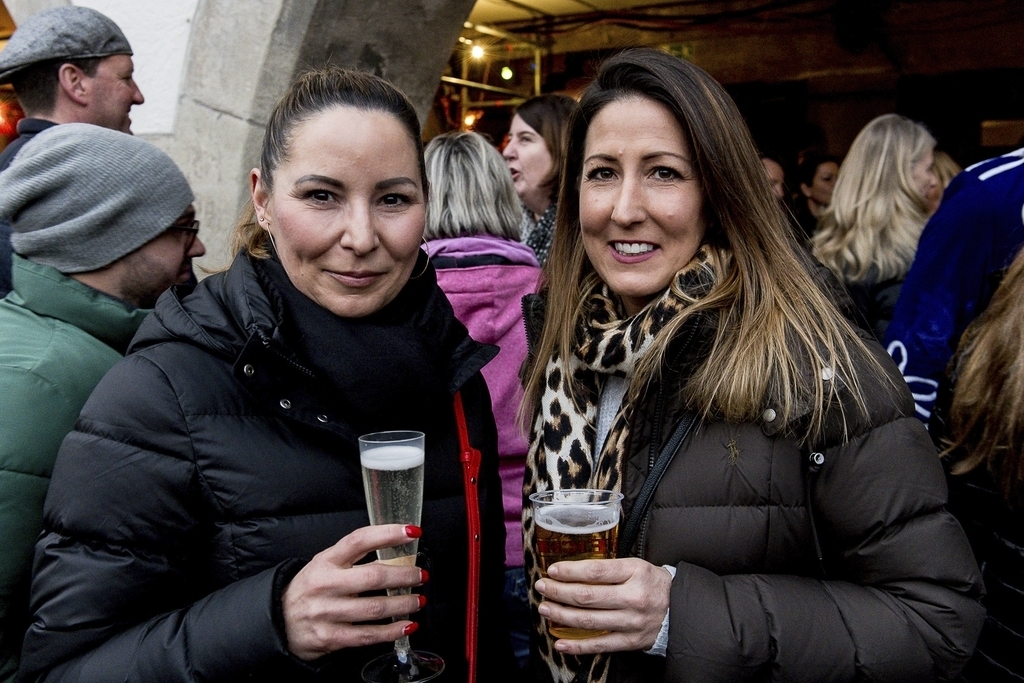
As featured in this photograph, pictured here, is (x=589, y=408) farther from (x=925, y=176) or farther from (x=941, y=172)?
(x=941, y=172)

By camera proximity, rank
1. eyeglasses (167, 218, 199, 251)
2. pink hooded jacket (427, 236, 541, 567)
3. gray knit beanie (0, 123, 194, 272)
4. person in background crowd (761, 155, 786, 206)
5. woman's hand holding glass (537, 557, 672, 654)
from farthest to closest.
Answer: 1. person in background crowd (761, 155, 786, 206)
2. pink hooded jacket (427, 236, 541, 567)
3. eyeglasses (167, 218, 199, 251)
4. gray knit beanie (0, 123, 194, 272)
5. woman's hand holding glass (537, 557, 672, 654)

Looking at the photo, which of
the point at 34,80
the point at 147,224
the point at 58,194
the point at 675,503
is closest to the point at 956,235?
the point at 675,503

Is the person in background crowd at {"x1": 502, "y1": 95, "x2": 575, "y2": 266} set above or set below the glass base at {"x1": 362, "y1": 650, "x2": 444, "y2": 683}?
above

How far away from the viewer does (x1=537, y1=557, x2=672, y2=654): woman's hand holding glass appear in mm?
1338

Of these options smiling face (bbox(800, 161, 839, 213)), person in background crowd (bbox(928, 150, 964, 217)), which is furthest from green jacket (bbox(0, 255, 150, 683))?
smiling face (bbox(800, 161, 839, 213))

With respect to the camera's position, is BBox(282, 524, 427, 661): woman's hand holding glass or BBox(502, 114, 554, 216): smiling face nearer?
BBox(282, 524, 427, 661): woman's hand holding glass

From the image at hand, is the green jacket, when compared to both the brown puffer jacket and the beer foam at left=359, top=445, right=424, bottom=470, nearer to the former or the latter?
the beer foam at left=359, top=445, right=424, bottom=470

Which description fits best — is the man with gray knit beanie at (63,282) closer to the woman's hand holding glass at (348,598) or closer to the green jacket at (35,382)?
the green jacket at (35,382)

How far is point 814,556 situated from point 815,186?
18.2 feet

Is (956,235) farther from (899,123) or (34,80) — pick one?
(34,80)

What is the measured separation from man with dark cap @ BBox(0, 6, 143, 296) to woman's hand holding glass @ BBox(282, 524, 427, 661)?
248 cm

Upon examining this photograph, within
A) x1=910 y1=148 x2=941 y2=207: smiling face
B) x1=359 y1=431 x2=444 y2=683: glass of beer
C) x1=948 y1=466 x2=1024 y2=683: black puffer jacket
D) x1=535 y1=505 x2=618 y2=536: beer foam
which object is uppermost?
x1=910 y1=148 x2=941 y2=207: smiling face

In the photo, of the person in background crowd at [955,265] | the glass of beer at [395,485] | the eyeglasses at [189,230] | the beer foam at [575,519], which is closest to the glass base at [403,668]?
the glass of beer at [395,485]

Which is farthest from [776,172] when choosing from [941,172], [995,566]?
[995,566]
